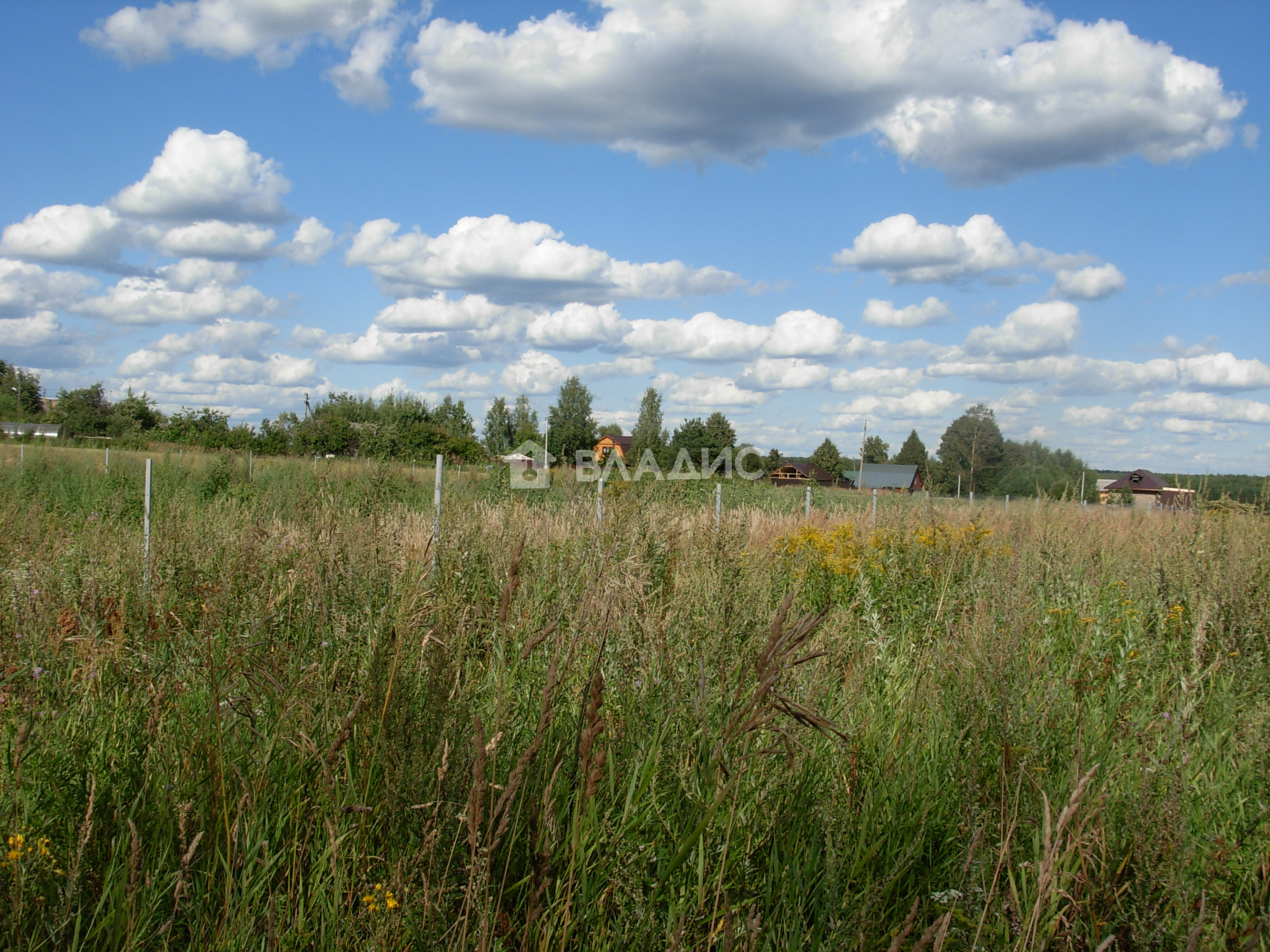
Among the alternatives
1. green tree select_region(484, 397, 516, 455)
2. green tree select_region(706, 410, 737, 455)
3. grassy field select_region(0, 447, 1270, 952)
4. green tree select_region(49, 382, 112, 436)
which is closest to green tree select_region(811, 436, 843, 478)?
green tree select_region(706, 410, 737, 455)

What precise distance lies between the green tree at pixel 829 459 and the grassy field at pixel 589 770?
53.0m

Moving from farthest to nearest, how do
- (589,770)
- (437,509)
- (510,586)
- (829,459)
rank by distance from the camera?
(829,459) → (437,509) → (510,586) → (589,770)

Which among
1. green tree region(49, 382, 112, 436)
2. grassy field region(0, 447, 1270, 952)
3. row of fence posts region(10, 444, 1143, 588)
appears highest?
green tree region(49, 382, 112, 436)

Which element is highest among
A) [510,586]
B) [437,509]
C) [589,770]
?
[510,586]

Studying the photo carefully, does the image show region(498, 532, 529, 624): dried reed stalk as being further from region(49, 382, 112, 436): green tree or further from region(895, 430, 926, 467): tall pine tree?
region(895, 430, 926, 467): tall pine tree

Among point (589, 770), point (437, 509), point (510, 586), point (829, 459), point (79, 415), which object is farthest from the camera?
point (829, 459)

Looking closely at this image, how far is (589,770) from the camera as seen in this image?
3.99 ft

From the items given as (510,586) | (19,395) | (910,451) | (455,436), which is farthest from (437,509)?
(910,451)

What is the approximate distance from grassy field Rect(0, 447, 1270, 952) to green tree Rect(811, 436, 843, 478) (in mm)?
53050

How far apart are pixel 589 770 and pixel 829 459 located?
60.1m

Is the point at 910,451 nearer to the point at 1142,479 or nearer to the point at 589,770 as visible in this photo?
the point at 1142,479

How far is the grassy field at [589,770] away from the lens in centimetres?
146

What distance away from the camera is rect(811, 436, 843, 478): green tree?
2251 inches

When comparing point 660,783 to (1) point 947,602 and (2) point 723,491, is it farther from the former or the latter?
(2) point 723,491
